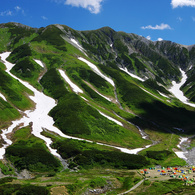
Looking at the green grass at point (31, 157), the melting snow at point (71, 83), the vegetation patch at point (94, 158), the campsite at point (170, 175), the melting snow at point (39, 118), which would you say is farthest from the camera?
the melting snow at point (71, 83)

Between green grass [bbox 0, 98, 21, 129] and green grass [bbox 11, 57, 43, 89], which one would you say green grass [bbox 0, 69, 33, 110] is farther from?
green grass [bbox 11, 57, 43, 89]

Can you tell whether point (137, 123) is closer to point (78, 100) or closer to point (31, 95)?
point (78, 100)

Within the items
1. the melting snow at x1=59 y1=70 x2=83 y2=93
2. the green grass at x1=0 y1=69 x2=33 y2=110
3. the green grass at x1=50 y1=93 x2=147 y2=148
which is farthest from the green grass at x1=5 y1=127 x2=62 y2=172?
the melting snow at x1=59 y1=70 x2=83 y2=93

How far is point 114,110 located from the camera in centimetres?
11075

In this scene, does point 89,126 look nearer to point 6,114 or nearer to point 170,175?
point 6,114

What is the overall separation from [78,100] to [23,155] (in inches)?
2118

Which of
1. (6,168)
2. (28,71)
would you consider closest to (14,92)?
(28,71)

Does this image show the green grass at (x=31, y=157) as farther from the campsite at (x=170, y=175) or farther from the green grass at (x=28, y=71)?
the green grass at (x=28, y=71)

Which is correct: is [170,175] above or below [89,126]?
below

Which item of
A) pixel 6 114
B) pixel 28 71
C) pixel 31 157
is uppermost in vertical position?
pixel 28 71

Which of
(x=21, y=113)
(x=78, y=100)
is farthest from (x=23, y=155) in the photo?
(x=78, y=100)

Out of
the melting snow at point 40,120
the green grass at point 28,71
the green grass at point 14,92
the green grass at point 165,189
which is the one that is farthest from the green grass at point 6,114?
the green grass at point 165,189

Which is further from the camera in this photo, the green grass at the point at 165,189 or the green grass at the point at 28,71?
the green grass at the point at 28,71

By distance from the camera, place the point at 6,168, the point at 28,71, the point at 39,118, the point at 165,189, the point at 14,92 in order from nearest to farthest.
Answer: the point at 165,189 < the point at 6,168 < the point at 39,118 < the point at 14,92 < the point at 28,71
